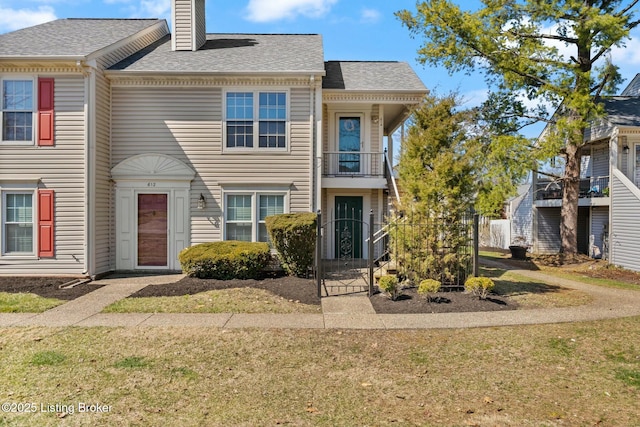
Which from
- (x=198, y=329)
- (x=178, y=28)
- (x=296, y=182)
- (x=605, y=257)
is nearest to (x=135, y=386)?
(x=198, y=329)

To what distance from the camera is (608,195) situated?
15.1 metres

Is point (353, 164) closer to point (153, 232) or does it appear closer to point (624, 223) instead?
point (153, 232)

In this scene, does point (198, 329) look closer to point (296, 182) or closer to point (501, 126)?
point (296, 182)

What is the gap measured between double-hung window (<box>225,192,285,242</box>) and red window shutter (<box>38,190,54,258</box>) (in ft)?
15.1

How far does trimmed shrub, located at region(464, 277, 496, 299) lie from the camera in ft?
26.8

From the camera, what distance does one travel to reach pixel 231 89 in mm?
11938

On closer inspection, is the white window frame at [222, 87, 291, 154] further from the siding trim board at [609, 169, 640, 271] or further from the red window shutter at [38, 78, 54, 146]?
the siding trim board at [609, 169, 640, 271]

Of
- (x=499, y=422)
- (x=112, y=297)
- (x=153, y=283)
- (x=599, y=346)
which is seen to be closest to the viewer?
(x=499, y=422)

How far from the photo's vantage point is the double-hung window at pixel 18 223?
10930 millimetres

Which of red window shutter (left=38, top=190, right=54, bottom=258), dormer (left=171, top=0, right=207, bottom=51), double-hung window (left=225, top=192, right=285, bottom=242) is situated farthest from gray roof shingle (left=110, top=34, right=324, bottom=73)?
red window shutter (left=38, top=190, right=54, bottom=258)

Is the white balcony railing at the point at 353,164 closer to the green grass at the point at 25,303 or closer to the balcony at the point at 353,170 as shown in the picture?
the balcony at the point at 353,170

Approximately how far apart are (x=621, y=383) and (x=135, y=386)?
5.26 m

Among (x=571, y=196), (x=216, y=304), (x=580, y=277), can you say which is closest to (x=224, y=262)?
(x=216, y=304)

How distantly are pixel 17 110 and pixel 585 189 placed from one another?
21073 millimetres
